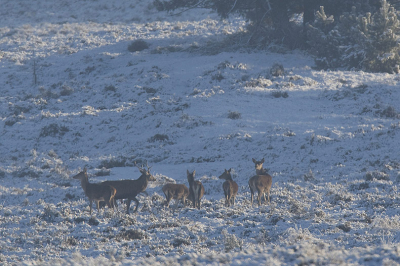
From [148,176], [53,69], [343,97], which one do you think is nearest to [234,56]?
[343,97]

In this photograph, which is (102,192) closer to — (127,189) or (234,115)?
(127,189)

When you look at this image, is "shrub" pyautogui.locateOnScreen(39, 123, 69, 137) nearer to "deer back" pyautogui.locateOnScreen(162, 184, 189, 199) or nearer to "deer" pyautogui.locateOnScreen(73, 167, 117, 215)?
"deer" pyautogui.locateOnScreen(73, 167, 117, 215)

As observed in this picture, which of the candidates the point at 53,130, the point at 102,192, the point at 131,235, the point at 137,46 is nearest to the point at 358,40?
the point at 137,46

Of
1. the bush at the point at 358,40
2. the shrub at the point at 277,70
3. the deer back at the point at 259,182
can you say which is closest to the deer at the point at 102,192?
the deer back at the point at 259,182

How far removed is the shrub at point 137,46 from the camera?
128 feet

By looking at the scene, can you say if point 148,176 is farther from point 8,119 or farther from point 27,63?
point 27,63

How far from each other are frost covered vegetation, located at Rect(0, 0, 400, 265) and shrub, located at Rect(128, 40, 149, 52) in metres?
0.14

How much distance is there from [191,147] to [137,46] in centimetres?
1952

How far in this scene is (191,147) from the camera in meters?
22.0

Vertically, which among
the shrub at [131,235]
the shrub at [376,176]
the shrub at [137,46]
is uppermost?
the shrub at [137,46]

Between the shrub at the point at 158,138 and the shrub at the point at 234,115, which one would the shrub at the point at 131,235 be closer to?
the shrub at the point at 158,138

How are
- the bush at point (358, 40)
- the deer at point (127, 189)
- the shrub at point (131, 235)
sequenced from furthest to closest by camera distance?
the bush at point (358, 40)
the deer at point (127, 189)
the shrub at point (131, 235)

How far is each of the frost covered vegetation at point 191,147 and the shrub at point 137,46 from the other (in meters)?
0.14

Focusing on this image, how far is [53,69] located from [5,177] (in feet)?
61.4
